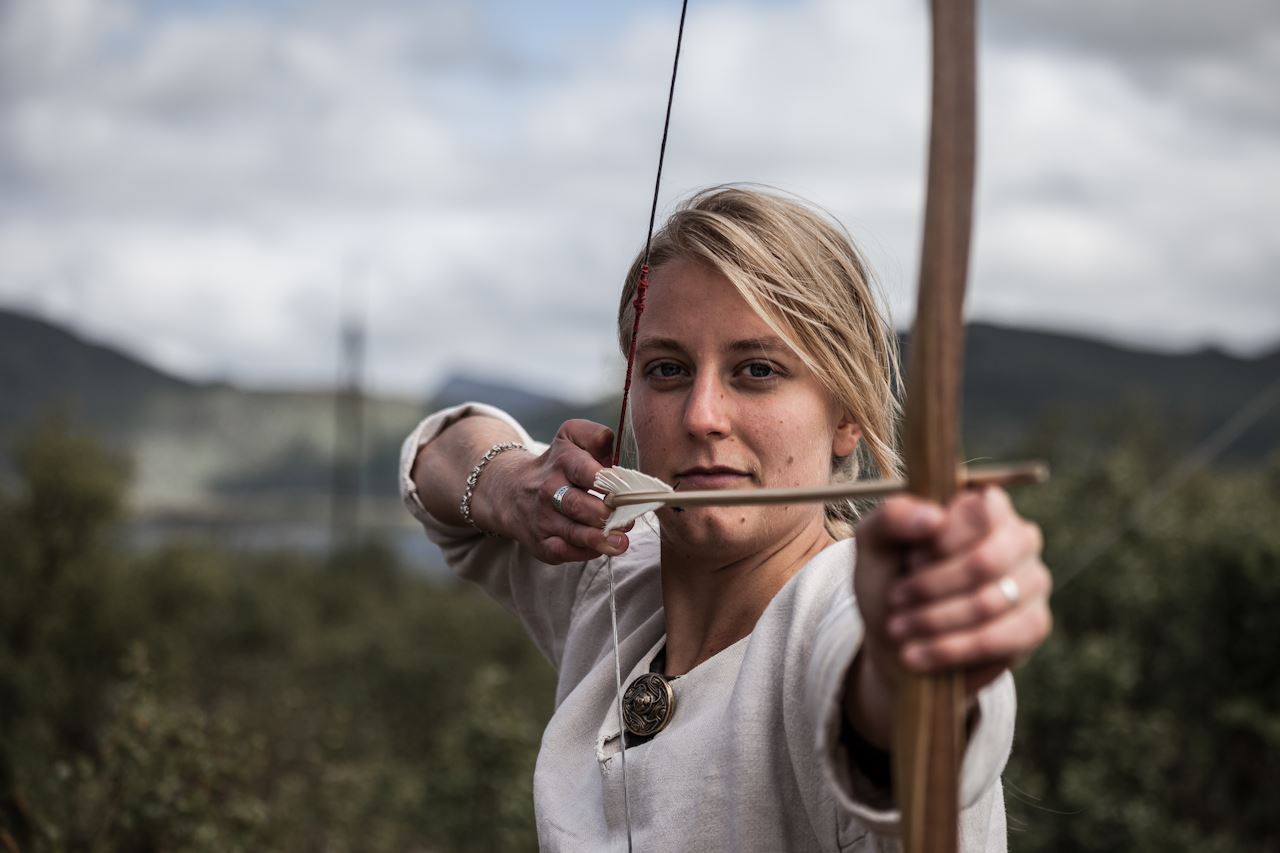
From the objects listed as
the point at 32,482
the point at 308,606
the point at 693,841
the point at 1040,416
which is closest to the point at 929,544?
the point at 693,841

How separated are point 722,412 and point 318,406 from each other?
4670 centimetres

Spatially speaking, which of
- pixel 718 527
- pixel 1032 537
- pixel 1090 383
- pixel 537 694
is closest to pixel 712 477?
pixel 718 527

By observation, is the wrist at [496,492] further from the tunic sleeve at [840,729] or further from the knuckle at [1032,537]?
the knuckle at [1032,537]

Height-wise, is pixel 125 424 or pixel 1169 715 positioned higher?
pixel 125 424

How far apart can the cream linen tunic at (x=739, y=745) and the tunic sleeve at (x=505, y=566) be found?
149mm

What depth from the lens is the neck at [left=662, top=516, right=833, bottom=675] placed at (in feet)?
5.89

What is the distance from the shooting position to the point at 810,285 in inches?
69.1

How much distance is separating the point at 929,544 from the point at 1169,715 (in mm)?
6845

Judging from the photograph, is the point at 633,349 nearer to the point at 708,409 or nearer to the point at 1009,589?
the point at 708,409

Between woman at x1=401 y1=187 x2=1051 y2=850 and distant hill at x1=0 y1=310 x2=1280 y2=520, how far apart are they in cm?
1381

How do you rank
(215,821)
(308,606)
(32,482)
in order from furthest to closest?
1. (308,606)
2. (32,482)
3. (215,821)

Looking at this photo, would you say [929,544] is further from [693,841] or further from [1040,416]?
[1040,416]

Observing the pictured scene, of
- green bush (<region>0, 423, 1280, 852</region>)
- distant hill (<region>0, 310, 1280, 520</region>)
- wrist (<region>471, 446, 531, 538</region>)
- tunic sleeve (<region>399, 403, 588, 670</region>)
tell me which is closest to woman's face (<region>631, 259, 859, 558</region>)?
wrist (<region>471, 446, 531, 538</region>)

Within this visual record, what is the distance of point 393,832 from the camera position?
685 cm
